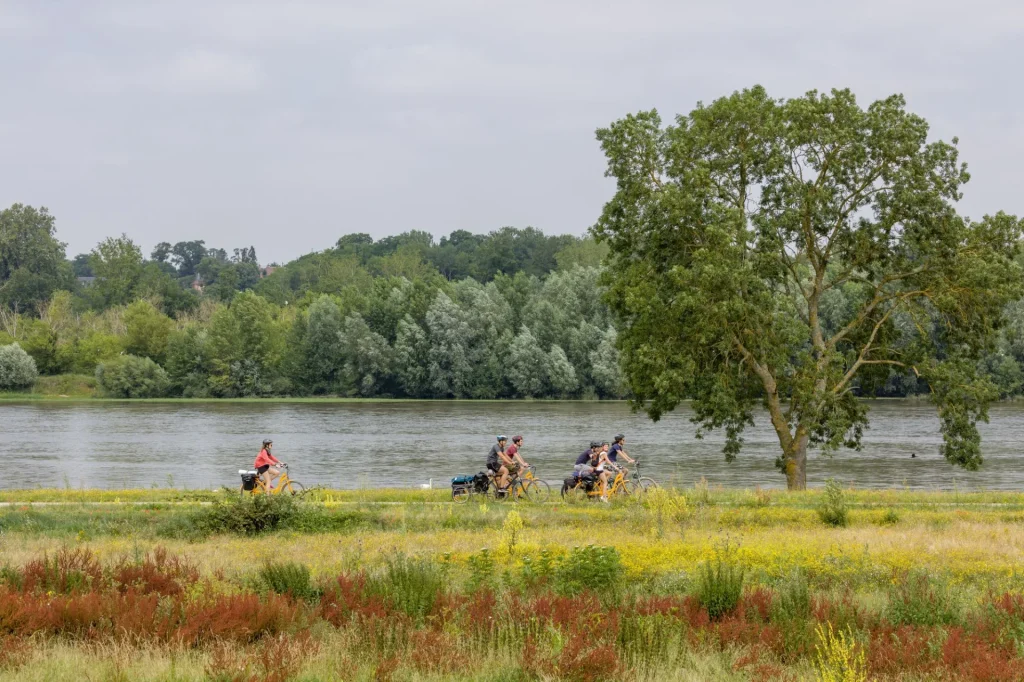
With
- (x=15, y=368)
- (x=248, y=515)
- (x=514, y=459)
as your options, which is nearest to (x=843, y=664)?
(x=248, y=515)

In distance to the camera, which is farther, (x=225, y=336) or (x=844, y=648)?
(x=225, y=336)

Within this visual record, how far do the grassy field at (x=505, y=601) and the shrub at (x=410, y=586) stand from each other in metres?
0.03

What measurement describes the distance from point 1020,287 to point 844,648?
26.1 meters

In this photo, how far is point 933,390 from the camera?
108 ft

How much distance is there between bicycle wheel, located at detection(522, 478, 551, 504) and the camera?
26.7 meters

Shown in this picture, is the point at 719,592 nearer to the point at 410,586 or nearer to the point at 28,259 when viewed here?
the point at 410,586

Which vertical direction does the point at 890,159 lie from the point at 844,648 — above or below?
above

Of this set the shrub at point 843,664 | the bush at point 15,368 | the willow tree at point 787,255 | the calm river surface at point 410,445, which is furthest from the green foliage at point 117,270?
the shrub at point 843,664

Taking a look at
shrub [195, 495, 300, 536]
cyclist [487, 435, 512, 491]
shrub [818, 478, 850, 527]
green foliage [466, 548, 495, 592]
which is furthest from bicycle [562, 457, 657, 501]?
green foliage [466, 548, 495, 592]

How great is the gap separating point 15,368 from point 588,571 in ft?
374

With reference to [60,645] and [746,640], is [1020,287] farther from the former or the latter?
[60,645]

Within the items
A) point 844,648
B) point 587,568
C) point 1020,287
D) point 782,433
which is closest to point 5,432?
point 782,433

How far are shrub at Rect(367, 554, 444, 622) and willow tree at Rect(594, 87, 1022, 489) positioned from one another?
18.9 metres

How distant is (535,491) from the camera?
2762cm
